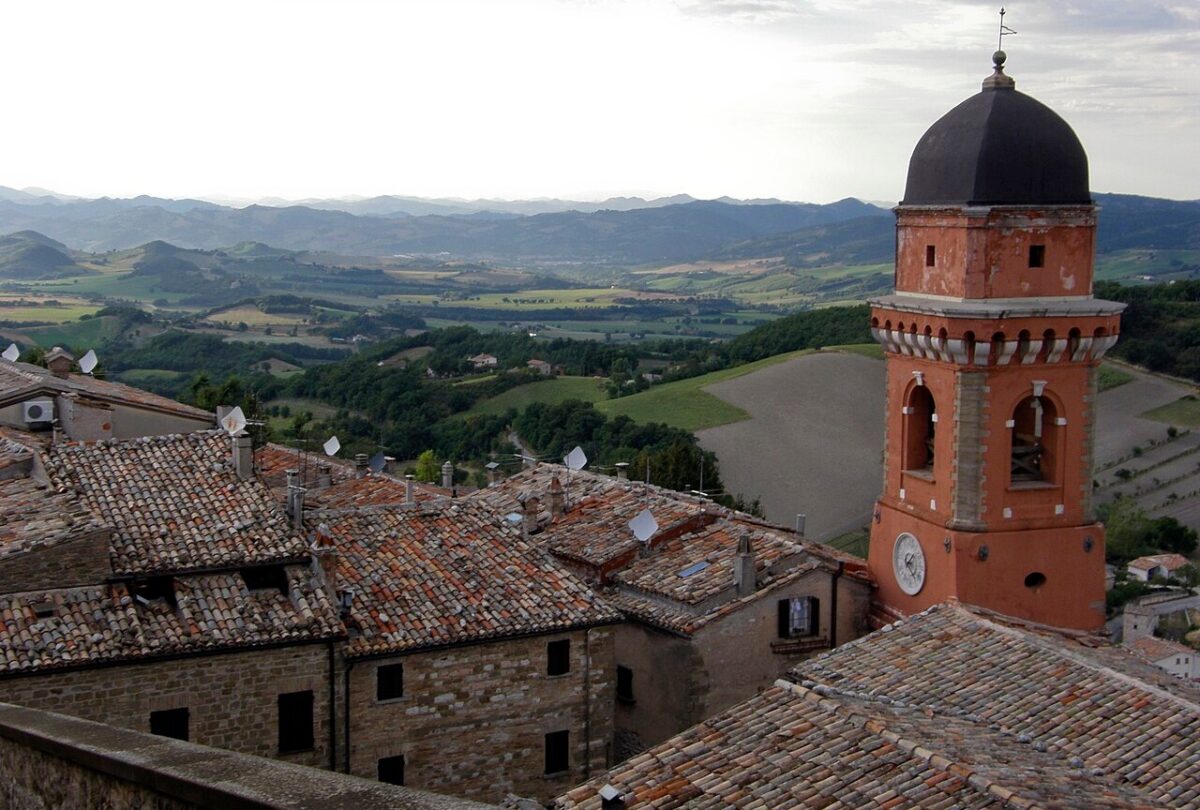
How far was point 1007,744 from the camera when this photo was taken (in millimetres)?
14680

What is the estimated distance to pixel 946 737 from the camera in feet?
47.2

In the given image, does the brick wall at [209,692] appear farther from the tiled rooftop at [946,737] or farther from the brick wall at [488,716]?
the tiled rooftop at [946,737]

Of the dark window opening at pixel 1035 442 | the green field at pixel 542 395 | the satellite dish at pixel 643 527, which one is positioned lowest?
the green field at pixel 542 395

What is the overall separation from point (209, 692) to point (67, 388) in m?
16.2

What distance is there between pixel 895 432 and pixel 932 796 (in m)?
8.89

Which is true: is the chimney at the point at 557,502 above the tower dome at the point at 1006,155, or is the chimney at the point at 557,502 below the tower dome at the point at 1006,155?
below

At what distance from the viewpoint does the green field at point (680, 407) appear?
9100 cm

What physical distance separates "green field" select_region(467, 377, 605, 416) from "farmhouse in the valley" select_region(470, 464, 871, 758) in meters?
72.6

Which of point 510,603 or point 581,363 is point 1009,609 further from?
point 581,363

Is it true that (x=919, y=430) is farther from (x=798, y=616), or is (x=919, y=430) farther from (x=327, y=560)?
(x=327, y=560)

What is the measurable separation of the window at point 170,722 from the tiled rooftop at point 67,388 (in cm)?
1515

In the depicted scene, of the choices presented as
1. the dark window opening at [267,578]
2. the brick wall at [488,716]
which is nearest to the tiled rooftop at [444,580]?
the brick wall at [488,716]

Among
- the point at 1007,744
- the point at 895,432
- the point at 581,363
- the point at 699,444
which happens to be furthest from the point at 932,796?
the point at 581,363

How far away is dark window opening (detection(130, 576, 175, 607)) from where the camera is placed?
1953 centimetres
